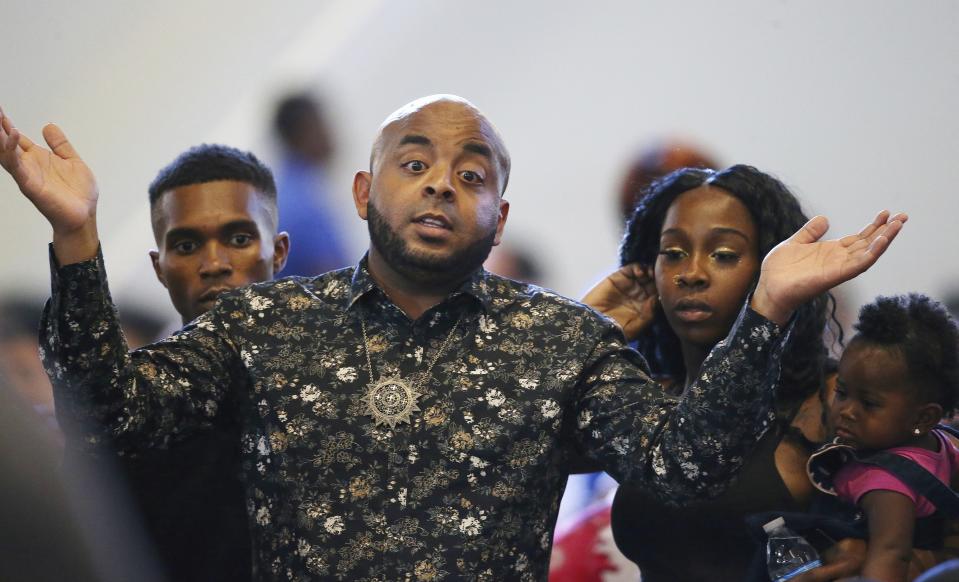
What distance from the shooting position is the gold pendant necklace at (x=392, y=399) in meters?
2.06

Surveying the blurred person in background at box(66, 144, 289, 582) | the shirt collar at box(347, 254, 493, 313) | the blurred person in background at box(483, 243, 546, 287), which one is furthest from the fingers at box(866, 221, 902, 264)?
the blurred person in background at box(483, 243, 546, 287)

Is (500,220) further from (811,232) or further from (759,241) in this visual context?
(811,232)

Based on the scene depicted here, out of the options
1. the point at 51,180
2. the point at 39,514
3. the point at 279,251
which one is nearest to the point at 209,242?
the point at 279,251

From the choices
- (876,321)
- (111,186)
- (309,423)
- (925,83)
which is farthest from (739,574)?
(111,186)

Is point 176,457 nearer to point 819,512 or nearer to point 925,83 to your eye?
point 819,512

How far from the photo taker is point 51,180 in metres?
1.78

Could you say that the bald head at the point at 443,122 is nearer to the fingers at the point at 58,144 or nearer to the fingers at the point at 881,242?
the fingers at the point at 58,144

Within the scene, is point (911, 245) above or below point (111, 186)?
below

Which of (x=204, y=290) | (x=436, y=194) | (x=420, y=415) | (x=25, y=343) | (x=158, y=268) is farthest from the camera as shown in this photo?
(x=25, y=343)

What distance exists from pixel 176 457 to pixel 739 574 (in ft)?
3.62

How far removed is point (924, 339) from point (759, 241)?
15.4 inches

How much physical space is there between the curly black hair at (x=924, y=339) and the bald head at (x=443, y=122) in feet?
2.46

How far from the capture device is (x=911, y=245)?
13.1ft

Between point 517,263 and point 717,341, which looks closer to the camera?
point 717,341
